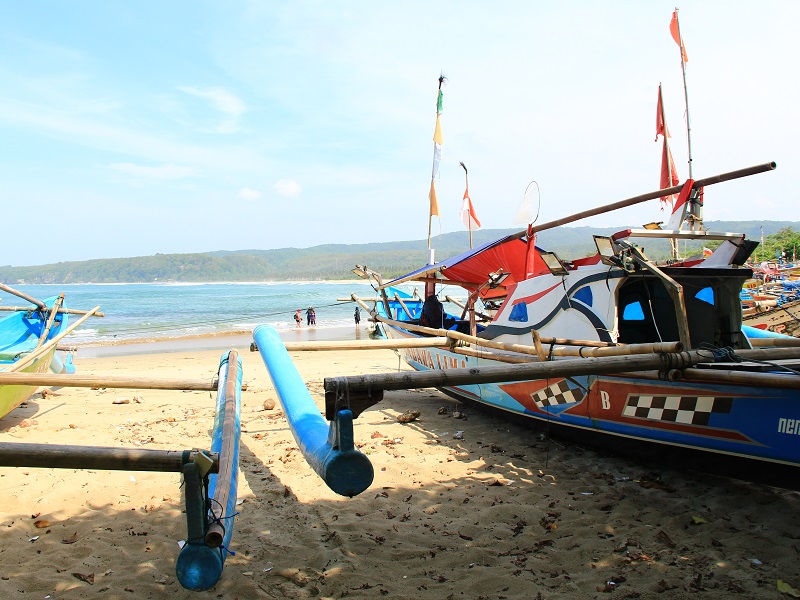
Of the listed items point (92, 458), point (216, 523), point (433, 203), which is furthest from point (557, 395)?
point (433, 203)

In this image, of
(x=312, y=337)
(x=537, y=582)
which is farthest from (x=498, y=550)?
(x=312, y=337)

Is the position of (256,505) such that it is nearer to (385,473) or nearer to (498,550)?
(385,473)

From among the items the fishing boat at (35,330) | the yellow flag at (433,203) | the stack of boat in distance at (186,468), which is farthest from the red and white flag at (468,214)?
the stack of boat in distance at (186,468)

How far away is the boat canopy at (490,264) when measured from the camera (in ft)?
27.8

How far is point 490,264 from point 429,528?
5.78 meters

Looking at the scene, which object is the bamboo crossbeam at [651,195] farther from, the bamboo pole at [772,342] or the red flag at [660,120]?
the red flag at [660,120]

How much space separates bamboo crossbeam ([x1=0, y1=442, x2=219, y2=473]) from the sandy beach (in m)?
1.69

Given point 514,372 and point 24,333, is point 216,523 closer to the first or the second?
point 514,372

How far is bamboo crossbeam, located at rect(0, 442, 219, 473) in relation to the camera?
6.78ft

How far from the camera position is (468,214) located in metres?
12.8

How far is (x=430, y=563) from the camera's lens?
A: 3.74 metres

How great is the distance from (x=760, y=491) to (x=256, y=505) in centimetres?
425

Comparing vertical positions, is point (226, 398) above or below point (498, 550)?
above

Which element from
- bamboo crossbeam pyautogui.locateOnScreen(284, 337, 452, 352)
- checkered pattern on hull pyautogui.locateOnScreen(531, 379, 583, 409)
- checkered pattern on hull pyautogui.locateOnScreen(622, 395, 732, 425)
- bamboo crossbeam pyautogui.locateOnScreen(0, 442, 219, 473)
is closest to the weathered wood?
bamboo crossbeam pyautogui.locateOnScreen(0, 442, 219, 473)
